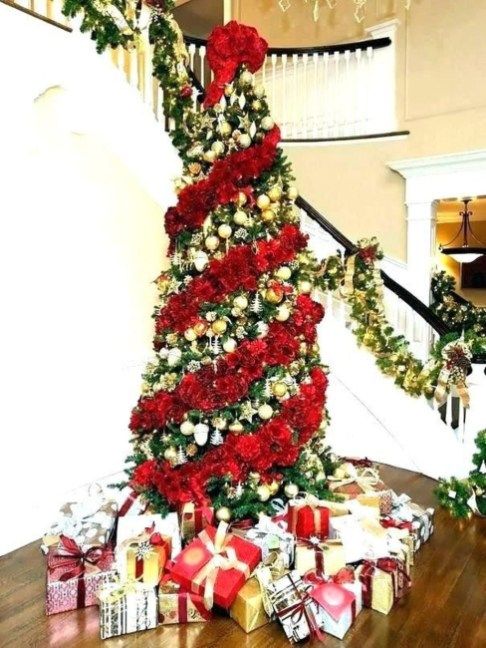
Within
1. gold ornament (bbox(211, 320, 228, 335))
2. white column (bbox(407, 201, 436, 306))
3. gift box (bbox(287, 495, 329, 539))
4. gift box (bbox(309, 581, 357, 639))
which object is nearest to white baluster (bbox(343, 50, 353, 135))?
white column (bbox(407, 201, 436, 306))

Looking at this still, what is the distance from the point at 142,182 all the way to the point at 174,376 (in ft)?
4.93

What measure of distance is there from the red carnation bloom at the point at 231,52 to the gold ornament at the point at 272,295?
3.24 ft

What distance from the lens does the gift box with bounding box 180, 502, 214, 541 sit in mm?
2422

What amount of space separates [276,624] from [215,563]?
0.33 m

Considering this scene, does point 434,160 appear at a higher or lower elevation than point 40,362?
higher

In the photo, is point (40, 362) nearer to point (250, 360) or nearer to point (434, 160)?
point (250, 360)

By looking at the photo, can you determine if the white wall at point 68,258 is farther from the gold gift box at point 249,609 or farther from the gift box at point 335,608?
the gift box at point 335,608

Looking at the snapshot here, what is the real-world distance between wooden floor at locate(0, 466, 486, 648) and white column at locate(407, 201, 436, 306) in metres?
2.96

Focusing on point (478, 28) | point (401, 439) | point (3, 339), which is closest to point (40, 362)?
point (3, 339)

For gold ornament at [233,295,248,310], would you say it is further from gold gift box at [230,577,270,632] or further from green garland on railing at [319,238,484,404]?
green garland on railing at [319,238,484,404]

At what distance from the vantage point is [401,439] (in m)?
3.89

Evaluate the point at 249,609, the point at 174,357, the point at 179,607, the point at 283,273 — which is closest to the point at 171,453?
the point at 174,357

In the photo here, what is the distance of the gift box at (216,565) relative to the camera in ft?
6.82

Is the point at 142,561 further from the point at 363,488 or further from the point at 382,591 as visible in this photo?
the point at 363,488
